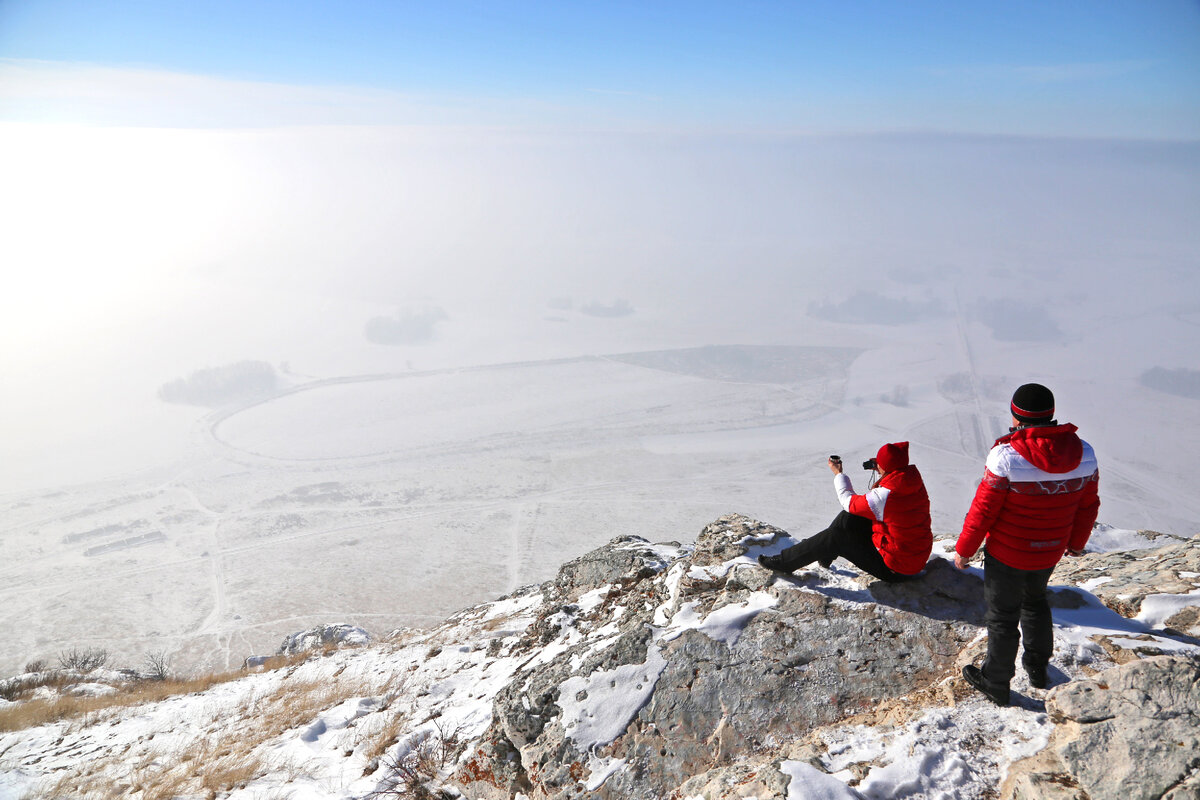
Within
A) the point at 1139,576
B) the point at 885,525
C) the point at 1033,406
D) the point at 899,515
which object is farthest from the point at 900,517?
the point at 1139,576

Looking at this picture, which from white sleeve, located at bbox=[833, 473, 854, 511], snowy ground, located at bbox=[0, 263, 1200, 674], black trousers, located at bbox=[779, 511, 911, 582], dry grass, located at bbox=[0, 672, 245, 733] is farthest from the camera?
snowy ground, located at bbox=[0, 263, 1200, 674]

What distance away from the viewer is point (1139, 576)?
7324mm

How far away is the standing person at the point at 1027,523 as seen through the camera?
4609mm

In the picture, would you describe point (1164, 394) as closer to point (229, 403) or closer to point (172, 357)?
point (229, 403)

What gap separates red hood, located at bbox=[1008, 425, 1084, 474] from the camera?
454 cm

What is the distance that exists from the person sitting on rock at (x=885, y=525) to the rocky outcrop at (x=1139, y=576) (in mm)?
2240

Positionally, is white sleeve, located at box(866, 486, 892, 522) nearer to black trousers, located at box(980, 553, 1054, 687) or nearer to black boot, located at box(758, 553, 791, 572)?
black trousers, located at box(980, 553, 1054, 687)

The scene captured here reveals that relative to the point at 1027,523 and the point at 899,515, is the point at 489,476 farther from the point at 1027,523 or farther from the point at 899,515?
the point at 1027,523

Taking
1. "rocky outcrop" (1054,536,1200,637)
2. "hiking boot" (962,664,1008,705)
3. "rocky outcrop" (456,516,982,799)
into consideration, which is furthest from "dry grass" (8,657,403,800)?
"rocky outcrop" (1054,536,1200,637)

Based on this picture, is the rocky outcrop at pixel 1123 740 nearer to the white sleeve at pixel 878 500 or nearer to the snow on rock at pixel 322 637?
the white sleeve at pixel 878 500

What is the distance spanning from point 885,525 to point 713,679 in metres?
2.40

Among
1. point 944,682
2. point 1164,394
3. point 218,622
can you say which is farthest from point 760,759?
point 1164,394

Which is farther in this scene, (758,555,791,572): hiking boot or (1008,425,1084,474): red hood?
(758,555,791,572): hiking boot

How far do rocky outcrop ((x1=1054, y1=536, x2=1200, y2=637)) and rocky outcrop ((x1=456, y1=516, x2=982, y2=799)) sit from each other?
1687 millimetres
